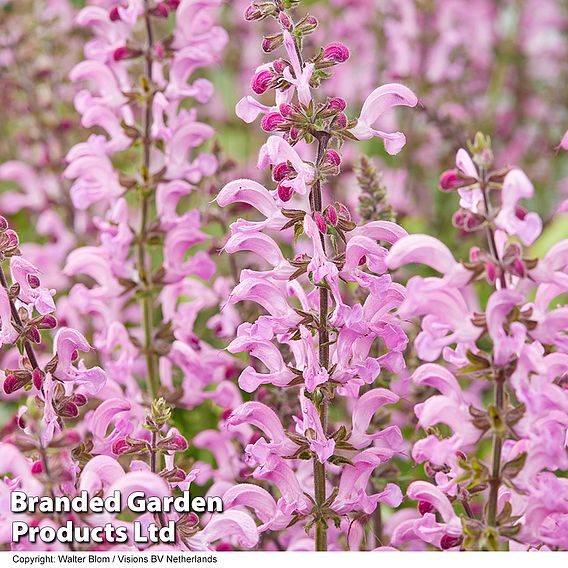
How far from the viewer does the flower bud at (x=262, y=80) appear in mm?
917

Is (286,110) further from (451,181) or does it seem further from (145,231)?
(145,231)

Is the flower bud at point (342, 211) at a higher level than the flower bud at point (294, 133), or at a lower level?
lower

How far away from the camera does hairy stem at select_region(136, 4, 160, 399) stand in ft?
4.04

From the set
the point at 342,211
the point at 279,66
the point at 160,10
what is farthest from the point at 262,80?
the point at 160,10

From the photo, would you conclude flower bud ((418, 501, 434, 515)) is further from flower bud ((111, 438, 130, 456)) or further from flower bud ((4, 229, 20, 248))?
flower bud ((4, 229, 20, 248))

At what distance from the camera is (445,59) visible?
6.59 feet

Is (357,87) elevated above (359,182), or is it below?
above

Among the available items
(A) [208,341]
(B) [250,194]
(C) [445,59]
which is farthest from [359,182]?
(C) [445,59]

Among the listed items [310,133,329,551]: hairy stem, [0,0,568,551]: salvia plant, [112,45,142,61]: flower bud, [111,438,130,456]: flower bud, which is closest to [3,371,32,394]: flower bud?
[0,0,568,551]: salvia plant

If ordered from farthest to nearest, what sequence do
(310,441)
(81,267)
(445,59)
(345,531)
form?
1. (445,59)
2. (81,267)
3. (345,531)
4. (310,441)

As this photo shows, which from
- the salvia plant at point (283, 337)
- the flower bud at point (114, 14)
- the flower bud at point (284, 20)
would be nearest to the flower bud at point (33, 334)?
A: the salvia plant at point (283, 337)

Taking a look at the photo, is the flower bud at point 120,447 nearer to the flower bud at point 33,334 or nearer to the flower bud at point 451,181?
the flower bud at point 33,334

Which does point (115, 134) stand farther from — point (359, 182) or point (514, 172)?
point (514, 172)
